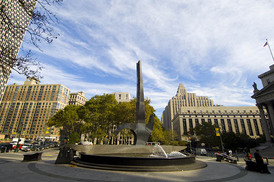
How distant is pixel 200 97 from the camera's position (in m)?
136

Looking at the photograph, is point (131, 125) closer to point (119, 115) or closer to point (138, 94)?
point (138, 94)

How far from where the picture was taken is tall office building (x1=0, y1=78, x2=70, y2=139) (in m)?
99.9

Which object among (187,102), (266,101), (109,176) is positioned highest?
(187,102)

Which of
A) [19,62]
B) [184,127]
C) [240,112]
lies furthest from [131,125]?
[240,112]

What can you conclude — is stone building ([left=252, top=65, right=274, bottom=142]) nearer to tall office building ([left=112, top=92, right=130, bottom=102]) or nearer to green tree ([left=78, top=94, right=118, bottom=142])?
green tree ([left=78, top=94, right=118, bottom=142])

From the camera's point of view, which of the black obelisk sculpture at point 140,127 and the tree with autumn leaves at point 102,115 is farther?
the tree with autumn leaves at point 102,115

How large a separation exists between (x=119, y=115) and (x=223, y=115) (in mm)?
84720

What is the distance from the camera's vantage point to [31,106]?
104m

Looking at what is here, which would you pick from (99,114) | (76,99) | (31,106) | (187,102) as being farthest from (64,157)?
(187,102)

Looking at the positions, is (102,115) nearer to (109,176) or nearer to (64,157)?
(64,157)

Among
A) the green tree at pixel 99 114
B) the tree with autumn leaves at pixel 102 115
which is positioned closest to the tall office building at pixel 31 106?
the tree with autumn leaves at pixel 102 115

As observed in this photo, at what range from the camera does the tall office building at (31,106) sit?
9994 cm

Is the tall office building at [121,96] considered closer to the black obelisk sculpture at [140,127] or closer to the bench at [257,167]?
the black obelisk sculpture at [140,127]

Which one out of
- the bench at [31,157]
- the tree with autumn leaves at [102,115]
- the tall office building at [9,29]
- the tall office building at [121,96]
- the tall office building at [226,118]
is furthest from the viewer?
the tall office building at [121,96]
